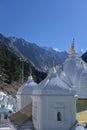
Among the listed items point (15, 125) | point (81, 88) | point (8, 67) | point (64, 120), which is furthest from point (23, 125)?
point (8, 67)

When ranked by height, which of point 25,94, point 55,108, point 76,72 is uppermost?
→ point 76,72

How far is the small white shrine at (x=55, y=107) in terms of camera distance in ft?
76.5

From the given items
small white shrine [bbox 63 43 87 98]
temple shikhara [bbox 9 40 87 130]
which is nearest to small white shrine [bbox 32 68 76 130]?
temple shikhara [bbox 9 40 87 130]

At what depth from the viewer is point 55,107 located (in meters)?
23.4

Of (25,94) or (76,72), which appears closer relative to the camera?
(76,72)

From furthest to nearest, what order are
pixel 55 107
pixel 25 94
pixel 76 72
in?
pixel 25 94 → pixel 76 72 → pixel 55 107

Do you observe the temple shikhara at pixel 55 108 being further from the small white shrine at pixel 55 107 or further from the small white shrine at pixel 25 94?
the small white shrine at pixel 25 94

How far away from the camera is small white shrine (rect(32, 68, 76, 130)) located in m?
23.3

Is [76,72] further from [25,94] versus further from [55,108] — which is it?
[25,94]

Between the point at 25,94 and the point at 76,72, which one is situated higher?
the point at 76,72

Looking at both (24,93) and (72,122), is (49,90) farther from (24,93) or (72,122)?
(24,93)

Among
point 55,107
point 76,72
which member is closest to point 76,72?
point 76,72

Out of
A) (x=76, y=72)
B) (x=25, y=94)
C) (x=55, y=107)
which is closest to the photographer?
(x=55, y=107)

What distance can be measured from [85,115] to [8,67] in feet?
224
